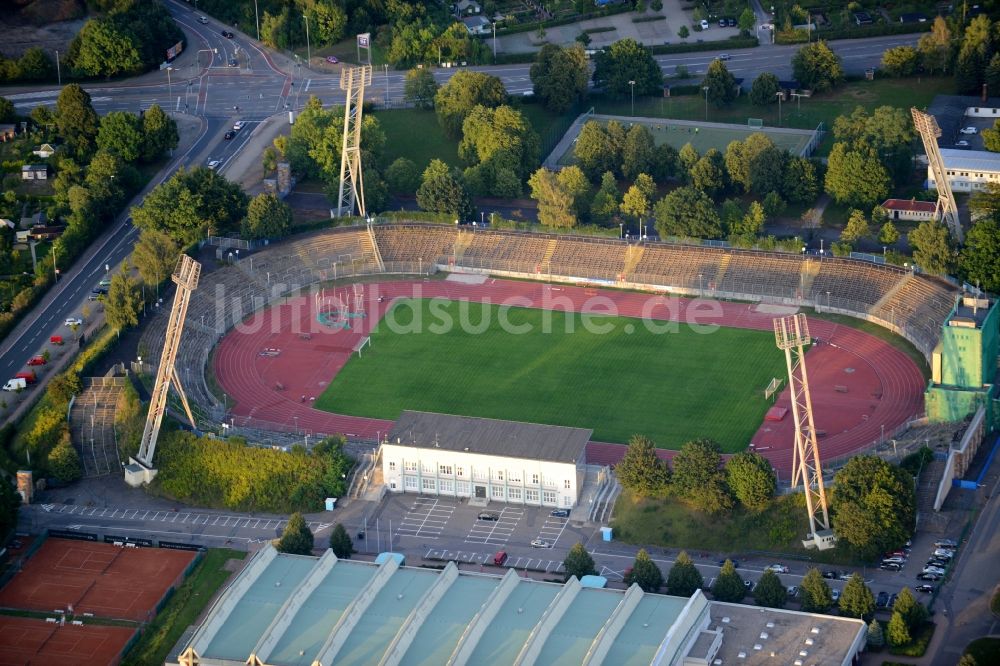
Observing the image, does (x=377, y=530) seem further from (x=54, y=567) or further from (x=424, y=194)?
(x=424, y=194)

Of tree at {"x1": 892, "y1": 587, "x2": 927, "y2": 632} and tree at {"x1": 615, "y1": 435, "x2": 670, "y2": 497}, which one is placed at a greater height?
tree at {"x1": 615, "y1": 435, "x2": 670, "y2": 497}

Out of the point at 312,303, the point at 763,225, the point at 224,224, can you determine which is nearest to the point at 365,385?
the point at 312,303

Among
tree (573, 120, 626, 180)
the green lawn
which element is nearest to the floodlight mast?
the green lawn

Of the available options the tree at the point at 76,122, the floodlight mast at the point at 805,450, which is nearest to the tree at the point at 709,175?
the floodlight mast at the point at 805,450

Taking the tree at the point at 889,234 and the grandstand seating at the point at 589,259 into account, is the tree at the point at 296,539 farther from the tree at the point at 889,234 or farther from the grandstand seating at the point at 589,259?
the tree at the point at 889,234

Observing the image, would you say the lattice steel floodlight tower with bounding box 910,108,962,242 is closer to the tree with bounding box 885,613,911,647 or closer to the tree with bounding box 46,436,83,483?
the tree with bounding box 885,613,911,647

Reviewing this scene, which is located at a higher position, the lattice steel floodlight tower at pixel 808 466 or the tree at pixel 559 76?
the tree at pixel 559 76

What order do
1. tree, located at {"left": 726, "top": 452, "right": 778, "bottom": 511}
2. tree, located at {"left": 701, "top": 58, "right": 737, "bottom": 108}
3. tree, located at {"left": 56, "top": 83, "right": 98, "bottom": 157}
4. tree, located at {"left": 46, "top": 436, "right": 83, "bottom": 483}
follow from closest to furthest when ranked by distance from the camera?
tree, located at {"left": 726, "top": 452, "right": 778, "bottom": 511}, tree, located at {"left": 46, "top": 436, "right": 83, "bottom": 483}, tree, located at {"left": 56, "top": 83, "right": 98, "bottom": 157}, tree, located at {"left": 701, "top": 58, "right": 737, "bottom": 108}
